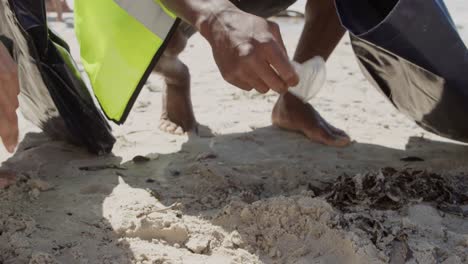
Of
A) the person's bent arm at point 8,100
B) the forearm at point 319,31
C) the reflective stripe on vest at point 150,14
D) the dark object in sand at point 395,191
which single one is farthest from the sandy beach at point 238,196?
the reflective stripe on vest at point 150,14

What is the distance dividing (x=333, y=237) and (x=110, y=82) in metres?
0.92

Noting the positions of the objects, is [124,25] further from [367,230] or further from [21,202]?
[367,230]

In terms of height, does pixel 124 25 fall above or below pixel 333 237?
above

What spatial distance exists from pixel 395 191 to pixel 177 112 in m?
0.95

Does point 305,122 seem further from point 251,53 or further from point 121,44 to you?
point 251,53

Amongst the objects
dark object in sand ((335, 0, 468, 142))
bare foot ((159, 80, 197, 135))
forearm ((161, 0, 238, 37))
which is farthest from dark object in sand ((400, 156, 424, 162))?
forearm ((161, 0, 238, 37))

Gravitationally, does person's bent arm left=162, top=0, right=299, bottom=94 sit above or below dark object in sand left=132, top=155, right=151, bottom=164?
above

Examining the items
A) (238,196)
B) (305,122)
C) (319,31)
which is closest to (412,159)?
(305,122)

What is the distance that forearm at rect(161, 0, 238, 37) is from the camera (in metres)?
1.43

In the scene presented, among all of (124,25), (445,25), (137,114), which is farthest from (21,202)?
(445,25)

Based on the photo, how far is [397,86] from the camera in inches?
71.4

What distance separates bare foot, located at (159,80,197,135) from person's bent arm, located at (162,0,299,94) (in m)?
0.88

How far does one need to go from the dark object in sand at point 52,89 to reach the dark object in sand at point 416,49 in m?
0.81

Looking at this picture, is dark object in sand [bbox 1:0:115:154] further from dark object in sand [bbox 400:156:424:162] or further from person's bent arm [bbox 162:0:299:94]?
dark object in sand [bbox 400:156:424:162]
